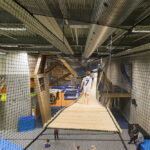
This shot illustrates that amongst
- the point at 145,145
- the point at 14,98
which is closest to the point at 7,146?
the point at 14,98

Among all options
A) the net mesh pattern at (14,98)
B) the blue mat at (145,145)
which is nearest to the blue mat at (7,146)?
the net mesh pattern at (14,98)

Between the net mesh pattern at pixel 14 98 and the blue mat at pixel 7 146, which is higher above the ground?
the net mesh pattern at pixel 14 98

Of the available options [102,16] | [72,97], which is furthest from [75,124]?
[72,97]

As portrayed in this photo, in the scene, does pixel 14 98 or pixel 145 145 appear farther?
pixel 14 98

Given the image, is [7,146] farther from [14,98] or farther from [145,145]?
[145,145]

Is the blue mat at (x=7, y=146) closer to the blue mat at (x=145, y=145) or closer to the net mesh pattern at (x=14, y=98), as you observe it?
the net mesh pattern at (x=14, y=98)

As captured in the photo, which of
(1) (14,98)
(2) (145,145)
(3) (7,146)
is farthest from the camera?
(1) (14,98)

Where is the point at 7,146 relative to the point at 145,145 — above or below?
below

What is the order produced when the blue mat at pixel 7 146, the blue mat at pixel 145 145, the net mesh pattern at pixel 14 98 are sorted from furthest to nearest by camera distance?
1. the net mesh pattern at pixel 14 98
2. the blue mat at pixel 7 146
3. the blue mat at pixel 145 145

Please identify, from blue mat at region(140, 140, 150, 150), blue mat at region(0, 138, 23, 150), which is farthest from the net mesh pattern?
blue mat at region(140, 140, 150, 150)

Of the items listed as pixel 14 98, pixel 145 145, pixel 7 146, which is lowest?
pixel 7 146

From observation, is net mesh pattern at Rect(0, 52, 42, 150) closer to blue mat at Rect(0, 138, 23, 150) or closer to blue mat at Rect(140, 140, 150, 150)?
blue mat at Rect(0, 138, 23, 150)

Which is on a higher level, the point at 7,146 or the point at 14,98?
the point at 14,98

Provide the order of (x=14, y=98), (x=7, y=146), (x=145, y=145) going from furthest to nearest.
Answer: (x=14, y=98) → (x=7, y=146) → (x=145, y=145)
